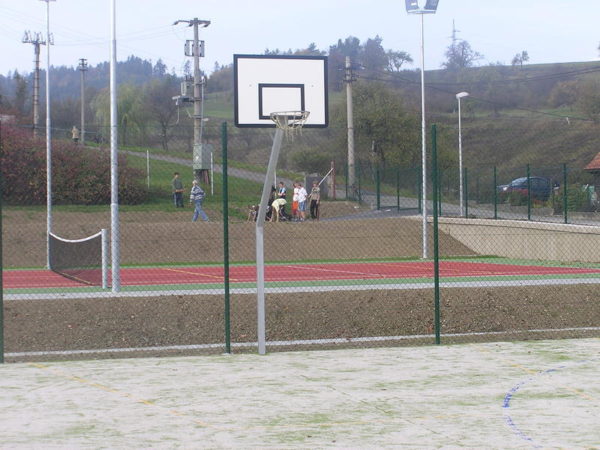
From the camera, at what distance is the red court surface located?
20.4 metres

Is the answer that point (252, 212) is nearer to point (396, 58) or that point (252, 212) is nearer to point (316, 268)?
point (316, 268)

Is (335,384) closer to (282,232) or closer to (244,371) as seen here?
(244,371)

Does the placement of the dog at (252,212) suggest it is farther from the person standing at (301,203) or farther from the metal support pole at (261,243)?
the metal support pole at (261,243)

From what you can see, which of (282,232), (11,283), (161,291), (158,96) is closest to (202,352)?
(161,291)

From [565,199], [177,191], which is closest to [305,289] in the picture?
[565,199]

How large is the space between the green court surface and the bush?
28.6 meters

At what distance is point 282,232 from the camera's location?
31781mm

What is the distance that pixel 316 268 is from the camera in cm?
2492

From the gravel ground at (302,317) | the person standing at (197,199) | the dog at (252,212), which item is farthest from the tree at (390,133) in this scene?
the gravel ground at (302,317)

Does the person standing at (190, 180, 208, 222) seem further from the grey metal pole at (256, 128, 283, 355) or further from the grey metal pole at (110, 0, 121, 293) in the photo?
the grey metal pole at (256, 128, 283, 355)

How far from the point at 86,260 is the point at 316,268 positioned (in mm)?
7146

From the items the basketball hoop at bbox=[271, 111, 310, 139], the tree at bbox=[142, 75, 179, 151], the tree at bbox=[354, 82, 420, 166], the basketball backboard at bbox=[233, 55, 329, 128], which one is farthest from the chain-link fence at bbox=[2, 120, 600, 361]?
the tree at bbox=[142, 75, 179, 151]

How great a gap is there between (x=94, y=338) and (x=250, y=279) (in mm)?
7239

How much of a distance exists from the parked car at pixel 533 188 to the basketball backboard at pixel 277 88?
19.7 m
